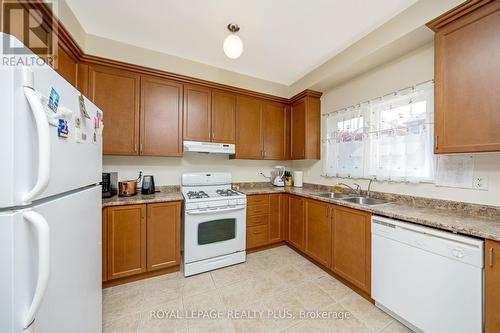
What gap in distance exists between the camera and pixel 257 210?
2711mm

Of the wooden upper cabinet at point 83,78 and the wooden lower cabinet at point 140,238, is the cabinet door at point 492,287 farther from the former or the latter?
the wooden upper cabinet at point 83,78

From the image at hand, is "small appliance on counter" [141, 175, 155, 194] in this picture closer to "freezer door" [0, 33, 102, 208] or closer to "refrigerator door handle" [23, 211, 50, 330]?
"freezer door" [0, 33, 102, 208]

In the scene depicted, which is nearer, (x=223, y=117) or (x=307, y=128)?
(x=223, y=117)

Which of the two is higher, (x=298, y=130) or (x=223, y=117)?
(x=223, y=117)

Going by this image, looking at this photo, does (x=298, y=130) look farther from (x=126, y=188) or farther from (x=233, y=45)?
(x=126, y=188)

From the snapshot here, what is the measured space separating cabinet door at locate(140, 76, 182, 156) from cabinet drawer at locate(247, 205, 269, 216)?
4.03ft

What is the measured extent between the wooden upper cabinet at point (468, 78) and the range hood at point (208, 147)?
2.18 m

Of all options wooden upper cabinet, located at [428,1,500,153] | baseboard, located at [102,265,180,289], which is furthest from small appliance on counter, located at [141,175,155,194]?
wooden upper cabinet, located at [428,1,500,153]

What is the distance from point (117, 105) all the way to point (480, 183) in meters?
3.52

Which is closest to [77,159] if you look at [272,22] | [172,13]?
[172,13]

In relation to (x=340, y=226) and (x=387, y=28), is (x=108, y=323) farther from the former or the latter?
(x=387, y=28)

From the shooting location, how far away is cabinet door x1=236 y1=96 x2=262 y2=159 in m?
2.88

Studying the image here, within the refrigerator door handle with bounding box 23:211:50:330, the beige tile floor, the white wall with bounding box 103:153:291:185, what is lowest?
the beige tile floor

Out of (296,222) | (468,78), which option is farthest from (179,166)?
(468,78)
